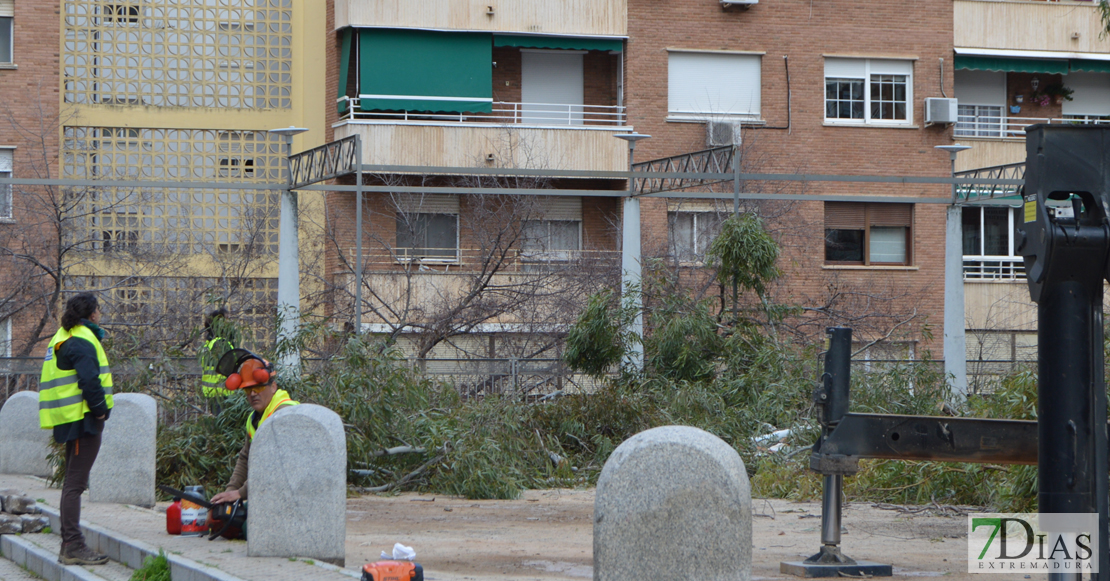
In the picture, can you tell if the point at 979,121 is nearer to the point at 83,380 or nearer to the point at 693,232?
the point at 693,232

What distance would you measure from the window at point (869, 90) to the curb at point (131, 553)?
22.5 metres

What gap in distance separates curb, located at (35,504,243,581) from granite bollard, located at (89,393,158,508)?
0.51 meters

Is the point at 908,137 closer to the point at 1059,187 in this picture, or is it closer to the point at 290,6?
the point at 290,6

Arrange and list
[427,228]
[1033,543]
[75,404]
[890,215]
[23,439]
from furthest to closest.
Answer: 1. [890,215]
2. [427,228]
3. [23,439]
4. [1033,543]
5. [75,404]

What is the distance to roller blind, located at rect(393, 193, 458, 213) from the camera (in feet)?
88.2

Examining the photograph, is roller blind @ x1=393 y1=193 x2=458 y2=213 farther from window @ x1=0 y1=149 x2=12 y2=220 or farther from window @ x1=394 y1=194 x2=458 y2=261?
window @ x1=0 y1=149 x2=12 y2=220

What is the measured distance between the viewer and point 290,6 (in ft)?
89.2

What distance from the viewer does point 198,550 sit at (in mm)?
8117

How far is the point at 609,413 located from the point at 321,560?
749 centimetres

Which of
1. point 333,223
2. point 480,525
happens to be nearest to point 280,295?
point 480,525

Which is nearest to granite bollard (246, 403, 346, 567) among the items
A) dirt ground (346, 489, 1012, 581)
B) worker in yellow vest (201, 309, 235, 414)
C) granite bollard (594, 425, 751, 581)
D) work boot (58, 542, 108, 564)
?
dirt ground (346, 489, 1012, 581)

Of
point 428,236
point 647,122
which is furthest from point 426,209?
point 647,122

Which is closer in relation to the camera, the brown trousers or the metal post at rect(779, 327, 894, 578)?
the metal post at rect(779, 327, 894, 578)

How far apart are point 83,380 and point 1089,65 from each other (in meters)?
27.5
